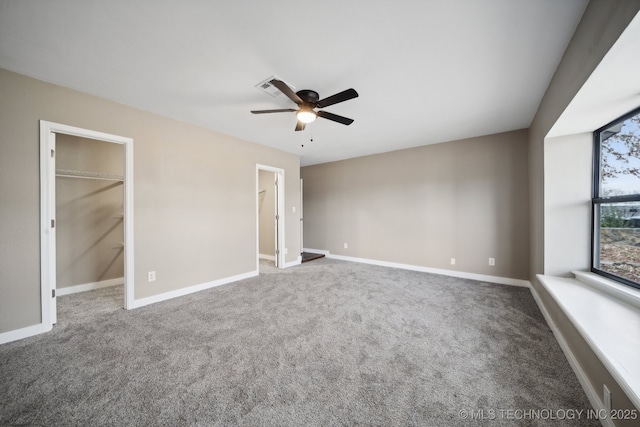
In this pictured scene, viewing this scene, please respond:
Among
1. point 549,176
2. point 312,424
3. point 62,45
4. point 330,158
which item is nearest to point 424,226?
point 549,176

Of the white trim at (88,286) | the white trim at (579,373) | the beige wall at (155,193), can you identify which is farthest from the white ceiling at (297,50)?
the white trim at (88,286)

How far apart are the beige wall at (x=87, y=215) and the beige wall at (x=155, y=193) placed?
4.43 ft

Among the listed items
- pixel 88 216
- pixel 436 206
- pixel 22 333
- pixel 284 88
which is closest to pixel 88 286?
pixel 88 216

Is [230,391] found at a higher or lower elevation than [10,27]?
lower

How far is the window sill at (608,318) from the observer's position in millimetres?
1067

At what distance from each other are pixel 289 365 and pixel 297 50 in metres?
2.51

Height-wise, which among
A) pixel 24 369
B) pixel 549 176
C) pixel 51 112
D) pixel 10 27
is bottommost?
pixel 24 369

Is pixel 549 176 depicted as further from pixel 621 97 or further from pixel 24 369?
pixel 24 369

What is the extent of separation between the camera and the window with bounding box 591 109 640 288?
1.77 metres

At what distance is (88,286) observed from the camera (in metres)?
3.46

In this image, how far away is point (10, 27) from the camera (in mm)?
1586

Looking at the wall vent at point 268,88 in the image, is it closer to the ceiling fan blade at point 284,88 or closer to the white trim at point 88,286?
the ceiling fan blade at point 284,88

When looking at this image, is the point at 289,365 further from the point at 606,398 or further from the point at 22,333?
the point at 22,333

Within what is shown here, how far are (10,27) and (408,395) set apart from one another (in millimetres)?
3753
